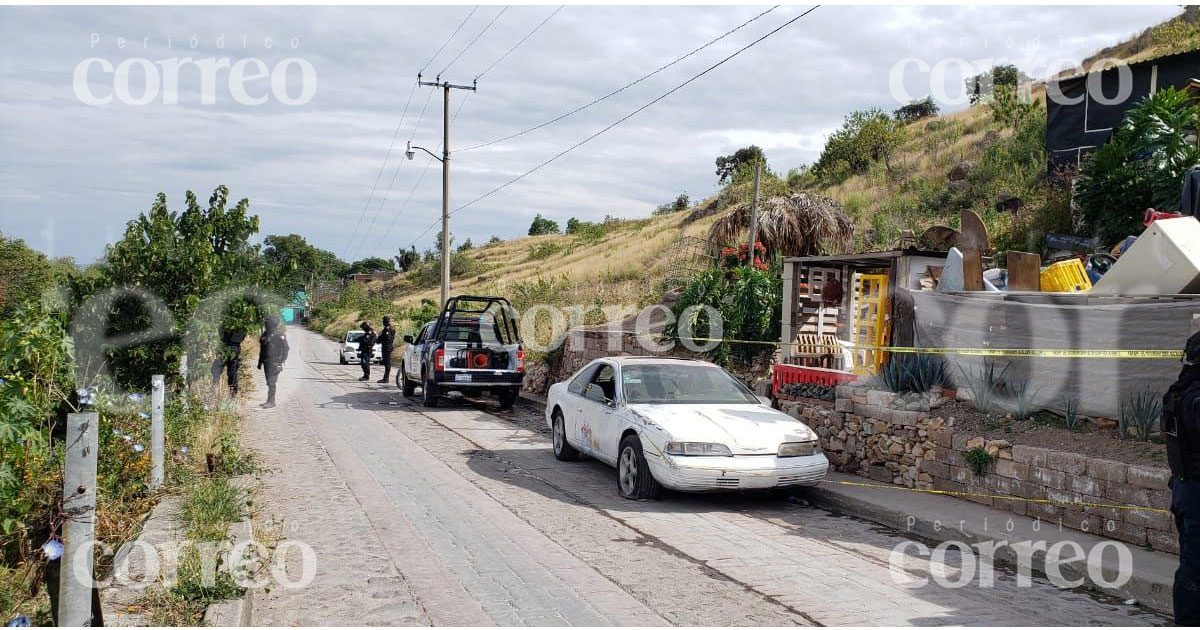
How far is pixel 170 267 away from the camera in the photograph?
8.65m

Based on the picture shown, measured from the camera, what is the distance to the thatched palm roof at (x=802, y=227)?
18.8 m

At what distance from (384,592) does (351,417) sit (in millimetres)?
10238

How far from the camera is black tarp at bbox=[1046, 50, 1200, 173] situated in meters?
17.6

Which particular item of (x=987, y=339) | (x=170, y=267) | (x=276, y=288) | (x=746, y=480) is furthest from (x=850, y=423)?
(x=170, y=267)

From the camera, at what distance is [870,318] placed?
46.9ft

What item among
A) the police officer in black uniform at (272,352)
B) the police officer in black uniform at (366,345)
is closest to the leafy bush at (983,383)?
the police officer in black uniform at (272,352)

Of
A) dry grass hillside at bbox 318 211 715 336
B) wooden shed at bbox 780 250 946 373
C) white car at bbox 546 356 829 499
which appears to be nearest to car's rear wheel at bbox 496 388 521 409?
dry grass hillside at bbox 318 211 715 336

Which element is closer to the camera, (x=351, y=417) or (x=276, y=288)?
(x=276, y=288)

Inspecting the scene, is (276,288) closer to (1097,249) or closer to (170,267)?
(170,267)

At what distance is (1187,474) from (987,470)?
11.1 feet

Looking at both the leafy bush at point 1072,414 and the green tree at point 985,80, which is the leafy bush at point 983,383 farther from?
the green tree at point 985,80

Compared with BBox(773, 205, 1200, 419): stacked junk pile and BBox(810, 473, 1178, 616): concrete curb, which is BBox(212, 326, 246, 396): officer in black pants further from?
BBox(773, 205, 1200, 419): stacked junk pile

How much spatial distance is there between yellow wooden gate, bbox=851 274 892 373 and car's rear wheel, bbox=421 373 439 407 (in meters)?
7.97

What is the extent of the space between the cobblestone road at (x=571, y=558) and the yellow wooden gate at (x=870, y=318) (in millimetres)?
4236
